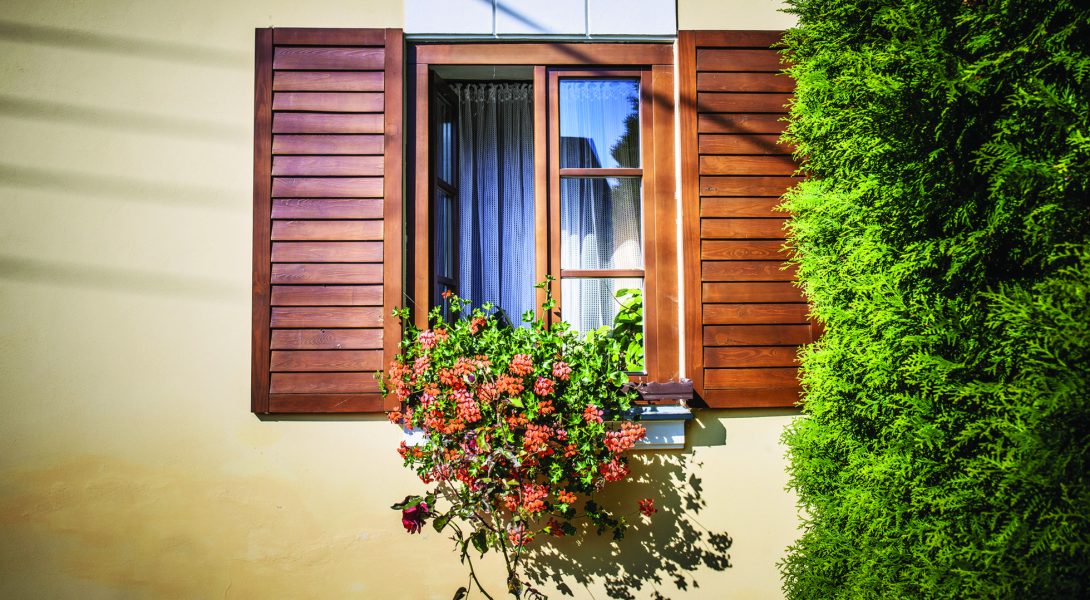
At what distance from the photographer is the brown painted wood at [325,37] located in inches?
114

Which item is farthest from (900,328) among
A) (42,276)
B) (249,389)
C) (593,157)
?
(42,276)

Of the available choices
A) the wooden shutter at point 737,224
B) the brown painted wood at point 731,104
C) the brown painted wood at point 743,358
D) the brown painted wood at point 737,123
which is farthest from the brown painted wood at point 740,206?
the brown painted wood at point 743,358

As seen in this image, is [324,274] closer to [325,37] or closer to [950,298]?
[325,37]

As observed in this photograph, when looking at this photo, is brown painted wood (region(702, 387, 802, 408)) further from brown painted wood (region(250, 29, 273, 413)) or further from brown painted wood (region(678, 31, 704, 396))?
brown painted wood (region(250, 29, 273, 413))

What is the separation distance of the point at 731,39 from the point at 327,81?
6.40 ft

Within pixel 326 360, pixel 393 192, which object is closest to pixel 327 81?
pixel 393 192

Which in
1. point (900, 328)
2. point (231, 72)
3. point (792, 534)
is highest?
point (231, 72)

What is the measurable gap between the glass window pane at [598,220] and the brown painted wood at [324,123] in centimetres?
98

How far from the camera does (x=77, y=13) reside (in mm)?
2932

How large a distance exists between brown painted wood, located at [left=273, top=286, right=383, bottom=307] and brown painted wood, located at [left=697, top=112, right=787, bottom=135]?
1.75 metres

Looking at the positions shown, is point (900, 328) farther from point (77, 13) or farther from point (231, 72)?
point (77, 13)

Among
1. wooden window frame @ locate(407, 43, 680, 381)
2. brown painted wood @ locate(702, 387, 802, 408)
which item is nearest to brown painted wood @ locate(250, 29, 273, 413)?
wooden window frame @ locate(407, 43, 680, 381)

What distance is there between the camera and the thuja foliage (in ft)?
5.94

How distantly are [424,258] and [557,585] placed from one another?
1639 millimetres
